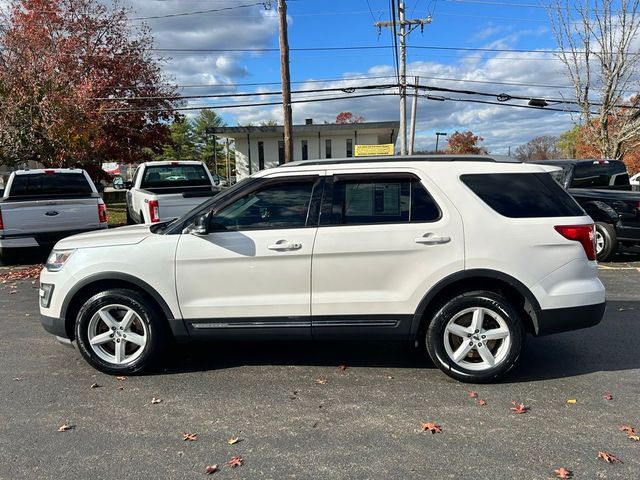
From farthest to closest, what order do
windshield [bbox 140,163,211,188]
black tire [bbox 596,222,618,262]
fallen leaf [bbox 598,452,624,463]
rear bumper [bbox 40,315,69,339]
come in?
windshield [bbox 140,163,211,188], black tire [bbox 596,222,618,262], rear bumper [bbox 40,315,69,339], fallen leaf [bbox 598,452,624,463]

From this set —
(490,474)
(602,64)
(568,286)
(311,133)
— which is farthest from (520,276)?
(311,133)

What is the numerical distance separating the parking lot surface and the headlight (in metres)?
0.95

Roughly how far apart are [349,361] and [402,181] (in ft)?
5.70

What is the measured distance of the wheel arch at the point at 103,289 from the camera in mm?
4309

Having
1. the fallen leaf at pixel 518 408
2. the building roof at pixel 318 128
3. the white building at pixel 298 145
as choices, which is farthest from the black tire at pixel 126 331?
the white building at pixel 298 145

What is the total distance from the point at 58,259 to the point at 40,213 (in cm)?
557

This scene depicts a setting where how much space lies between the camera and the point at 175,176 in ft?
40.9

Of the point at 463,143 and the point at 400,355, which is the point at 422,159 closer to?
the point at 400,355

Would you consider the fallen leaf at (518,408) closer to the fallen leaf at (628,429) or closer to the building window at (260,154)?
the fallen leaf at (628,429)

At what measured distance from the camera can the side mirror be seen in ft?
13.7

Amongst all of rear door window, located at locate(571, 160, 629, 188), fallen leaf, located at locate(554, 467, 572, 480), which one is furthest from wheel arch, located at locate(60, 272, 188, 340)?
rear door window, located at locate(571, 160, 629, 188)

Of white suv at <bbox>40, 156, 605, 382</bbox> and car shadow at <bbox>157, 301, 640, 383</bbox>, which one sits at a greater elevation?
white suv at <bbox>40, 156, 605, 382</bbox>

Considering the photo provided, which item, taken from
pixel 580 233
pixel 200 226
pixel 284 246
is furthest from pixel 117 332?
pixel 580 233

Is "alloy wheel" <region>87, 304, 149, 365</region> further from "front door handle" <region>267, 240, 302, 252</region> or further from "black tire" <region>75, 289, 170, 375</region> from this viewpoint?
"front door handle" <region>267, 240, 302, 252</region>
